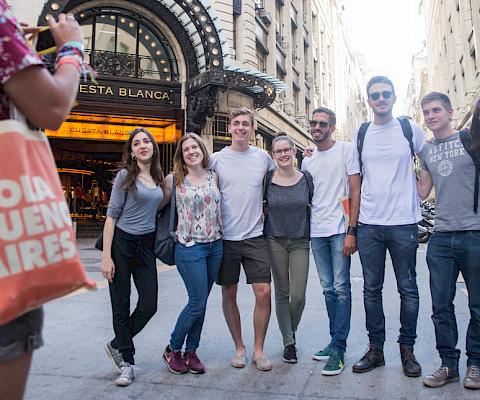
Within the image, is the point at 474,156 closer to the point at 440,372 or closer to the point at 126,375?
the point at 440,372

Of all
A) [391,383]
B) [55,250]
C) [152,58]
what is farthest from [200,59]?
[55,250]

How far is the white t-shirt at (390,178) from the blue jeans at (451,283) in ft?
1.08

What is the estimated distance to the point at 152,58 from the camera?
1609cm

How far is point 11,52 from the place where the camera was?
1.35 m

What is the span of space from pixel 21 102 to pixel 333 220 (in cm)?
289

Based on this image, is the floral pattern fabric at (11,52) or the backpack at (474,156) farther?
the backpack at (474,156)

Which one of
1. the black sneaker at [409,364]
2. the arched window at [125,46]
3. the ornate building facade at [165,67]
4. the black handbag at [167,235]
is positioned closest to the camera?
the black sneaker at [409,364]

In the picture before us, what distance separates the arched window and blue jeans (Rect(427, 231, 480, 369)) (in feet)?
46.2

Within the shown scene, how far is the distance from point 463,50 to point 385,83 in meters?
26.8

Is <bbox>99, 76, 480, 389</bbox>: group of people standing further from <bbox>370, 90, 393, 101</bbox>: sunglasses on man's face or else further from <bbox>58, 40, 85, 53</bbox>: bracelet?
<bbox>58, 40, 85, 53</bbox>: bracelet

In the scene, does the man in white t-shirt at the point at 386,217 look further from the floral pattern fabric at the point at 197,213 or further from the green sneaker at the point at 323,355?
the floral pattern fabric at the point at 197,213

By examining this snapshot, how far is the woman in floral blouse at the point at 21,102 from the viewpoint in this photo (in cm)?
136

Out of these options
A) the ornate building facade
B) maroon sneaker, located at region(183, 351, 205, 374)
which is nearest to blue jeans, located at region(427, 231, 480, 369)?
maroon sneaker, located at region(183, 351, 205, 374)

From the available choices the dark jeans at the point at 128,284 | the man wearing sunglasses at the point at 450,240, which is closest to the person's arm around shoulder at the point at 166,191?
the dark jeans at the point at 128,284
